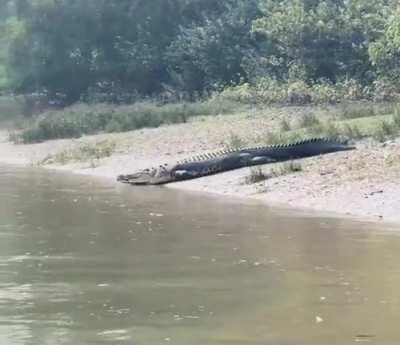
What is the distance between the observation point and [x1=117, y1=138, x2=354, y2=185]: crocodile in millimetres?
21484

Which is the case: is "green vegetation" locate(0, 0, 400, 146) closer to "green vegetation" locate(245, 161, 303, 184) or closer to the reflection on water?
"green vegetation" locate(245, 161, 303, 184)

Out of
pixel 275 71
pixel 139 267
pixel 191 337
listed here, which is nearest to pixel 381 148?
pixel 139 267

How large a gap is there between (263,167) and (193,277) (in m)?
10.8

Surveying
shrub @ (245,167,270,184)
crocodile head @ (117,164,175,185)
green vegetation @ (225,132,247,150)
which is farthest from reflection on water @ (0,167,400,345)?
green vegetation @ (225,132,247,150)

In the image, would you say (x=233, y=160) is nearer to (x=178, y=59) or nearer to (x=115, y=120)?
(x=115, y=120)

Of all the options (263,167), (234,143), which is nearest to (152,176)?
(263,167)

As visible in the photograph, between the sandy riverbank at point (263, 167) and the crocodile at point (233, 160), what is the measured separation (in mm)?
246

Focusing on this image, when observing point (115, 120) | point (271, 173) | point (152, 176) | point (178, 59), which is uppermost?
point (178, 59)

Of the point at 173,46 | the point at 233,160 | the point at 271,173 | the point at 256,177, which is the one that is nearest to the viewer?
the point at 256,177

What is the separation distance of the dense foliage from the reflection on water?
73.5ft

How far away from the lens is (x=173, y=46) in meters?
44.2

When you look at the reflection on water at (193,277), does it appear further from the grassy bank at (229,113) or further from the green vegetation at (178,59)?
the green vegetation at (178,59)

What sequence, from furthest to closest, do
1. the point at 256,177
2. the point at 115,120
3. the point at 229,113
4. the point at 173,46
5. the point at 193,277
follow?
the point at 173,46
the point at 115,120
the point at 229,113
the point at 256,177
the point at 193,277

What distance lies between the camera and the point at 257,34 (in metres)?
42.6
